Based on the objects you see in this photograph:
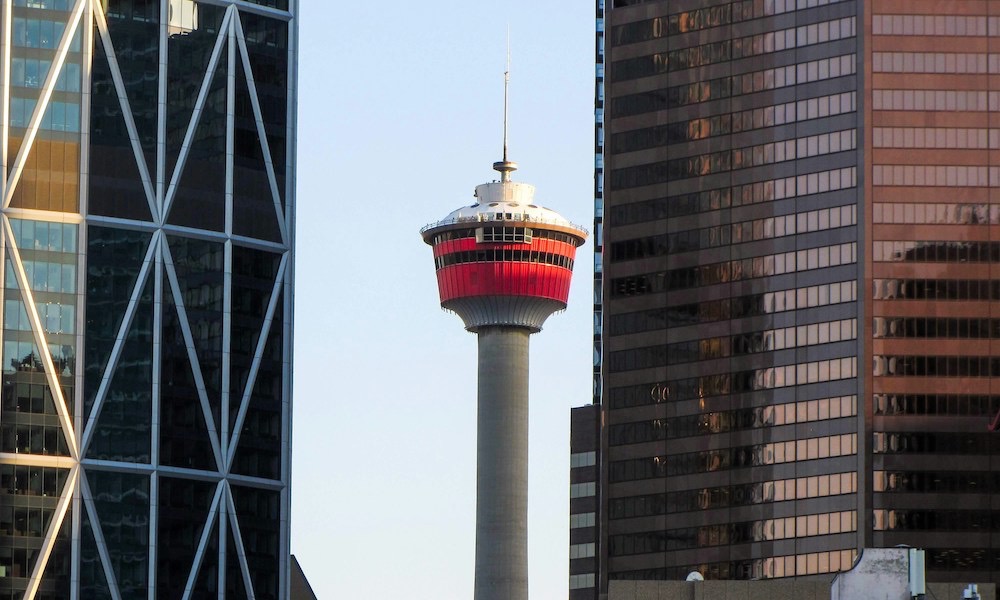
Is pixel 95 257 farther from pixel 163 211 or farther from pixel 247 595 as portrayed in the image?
pixel 247 595

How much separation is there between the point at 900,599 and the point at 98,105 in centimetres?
10501

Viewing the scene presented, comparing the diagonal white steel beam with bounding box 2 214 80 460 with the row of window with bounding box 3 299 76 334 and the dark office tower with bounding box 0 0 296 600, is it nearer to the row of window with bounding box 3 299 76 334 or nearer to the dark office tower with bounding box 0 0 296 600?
the dark office tower with bounding box 0 0 296 600

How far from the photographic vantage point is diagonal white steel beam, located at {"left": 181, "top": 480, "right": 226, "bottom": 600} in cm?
19212

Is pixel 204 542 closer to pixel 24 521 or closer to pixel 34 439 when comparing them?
pixel 24 521

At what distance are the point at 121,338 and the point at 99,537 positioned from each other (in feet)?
54.1

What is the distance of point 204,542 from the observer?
19375 centimetres

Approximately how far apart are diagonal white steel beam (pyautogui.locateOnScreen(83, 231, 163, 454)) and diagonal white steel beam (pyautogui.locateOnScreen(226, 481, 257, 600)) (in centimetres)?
1203

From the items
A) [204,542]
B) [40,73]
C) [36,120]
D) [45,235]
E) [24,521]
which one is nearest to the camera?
[24,521]

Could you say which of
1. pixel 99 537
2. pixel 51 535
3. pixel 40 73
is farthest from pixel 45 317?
pixel 40 73

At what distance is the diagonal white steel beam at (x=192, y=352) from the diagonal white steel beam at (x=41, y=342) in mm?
10778

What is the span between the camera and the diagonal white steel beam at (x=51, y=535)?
617ft

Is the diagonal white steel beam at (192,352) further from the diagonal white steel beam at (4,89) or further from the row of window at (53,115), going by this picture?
the diagonal white steel beam at (4,89)

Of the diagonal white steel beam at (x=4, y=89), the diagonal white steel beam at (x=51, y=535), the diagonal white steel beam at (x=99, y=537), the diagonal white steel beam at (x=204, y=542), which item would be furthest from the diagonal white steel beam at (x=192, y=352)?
the diagonal white steel beam at (x=4, y=89)

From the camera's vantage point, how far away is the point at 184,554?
634 feet
